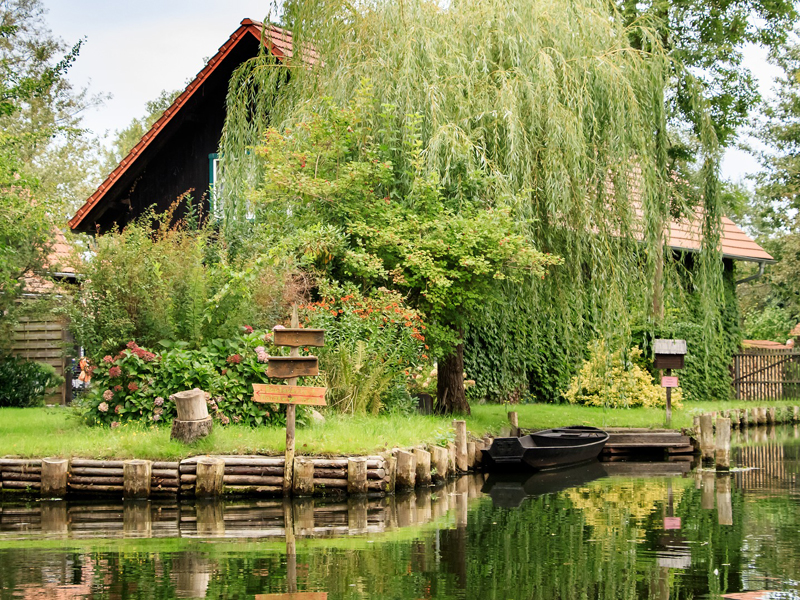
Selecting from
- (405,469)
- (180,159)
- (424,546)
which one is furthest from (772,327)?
(424,546)

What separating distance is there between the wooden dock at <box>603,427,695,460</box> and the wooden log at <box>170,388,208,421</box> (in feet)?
26.4

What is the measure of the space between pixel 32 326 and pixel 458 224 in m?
12.8

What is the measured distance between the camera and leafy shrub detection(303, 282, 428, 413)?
14523 mm

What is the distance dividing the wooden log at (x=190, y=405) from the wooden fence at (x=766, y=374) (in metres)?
19.2

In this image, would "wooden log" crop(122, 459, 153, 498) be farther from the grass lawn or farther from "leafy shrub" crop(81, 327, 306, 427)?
"leafy shrub" crop(81, 327, 306, 427)

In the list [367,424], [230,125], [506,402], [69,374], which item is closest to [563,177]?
[367,424]

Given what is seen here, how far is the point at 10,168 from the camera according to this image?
14.7 meters

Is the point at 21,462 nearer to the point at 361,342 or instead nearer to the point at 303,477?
the point at 303,477

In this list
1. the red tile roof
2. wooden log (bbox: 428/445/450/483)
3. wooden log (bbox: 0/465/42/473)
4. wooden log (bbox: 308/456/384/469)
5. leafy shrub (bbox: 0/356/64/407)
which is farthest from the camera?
leafy shrub (bbox: 0/356/64/407)

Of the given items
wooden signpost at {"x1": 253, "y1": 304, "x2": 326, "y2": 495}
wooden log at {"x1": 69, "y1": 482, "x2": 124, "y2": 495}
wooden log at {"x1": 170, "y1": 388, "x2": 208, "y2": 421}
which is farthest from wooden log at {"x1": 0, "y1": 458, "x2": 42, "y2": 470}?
wooden signpost at {"x1": 253, "y1": 304, "x2": 326, "y2": 495}

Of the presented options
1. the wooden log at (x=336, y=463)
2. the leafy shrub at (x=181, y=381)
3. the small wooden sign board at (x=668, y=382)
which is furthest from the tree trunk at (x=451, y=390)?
the wooden log at (x=336, y=463)

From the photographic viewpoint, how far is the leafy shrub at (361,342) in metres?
14.5

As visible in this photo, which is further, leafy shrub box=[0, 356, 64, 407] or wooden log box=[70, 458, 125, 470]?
leafy shrub box=[0, 356, 64, 407]

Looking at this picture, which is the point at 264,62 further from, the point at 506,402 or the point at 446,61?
the point at 506,402
